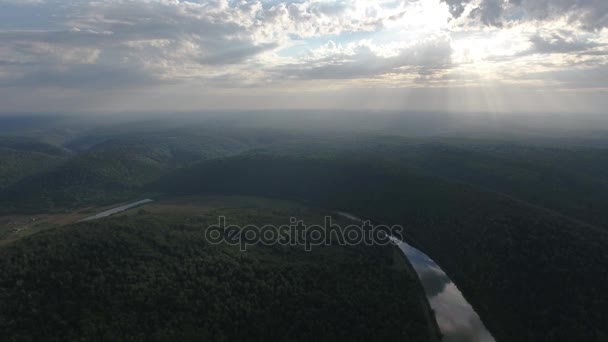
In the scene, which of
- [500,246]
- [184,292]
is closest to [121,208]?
[184,292]

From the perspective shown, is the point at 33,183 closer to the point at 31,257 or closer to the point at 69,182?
the point at 69,182

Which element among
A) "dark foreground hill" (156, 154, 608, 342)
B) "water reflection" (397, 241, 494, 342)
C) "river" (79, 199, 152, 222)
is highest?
"river" (79, 199, 152, 222)

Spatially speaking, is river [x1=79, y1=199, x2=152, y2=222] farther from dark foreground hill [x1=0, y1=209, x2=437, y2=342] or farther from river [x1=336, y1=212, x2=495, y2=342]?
river [x1=336, y1=212, x2=495, y2=342]

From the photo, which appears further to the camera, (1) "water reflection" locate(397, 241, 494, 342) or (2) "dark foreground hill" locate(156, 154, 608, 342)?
(1) "water reflection" locate(397, 241, 494, 342)

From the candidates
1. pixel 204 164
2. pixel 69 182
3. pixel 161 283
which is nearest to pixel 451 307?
pixel 161 283

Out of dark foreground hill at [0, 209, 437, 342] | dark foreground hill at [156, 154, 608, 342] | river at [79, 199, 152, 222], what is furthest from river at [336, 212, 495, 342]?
river at [79, 199, 152, 222]

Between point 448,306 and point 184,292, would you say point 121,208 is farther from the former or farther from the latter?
point 448,306

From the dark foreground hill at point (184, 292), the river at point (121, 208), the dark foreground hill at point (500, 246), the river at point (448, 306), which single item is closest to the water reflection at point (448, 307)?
the river at point (448, 306)

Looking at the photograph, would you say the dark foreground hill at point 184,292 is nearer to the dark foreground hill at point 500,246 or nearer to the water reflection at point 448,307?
the water reflection at point 448,307
